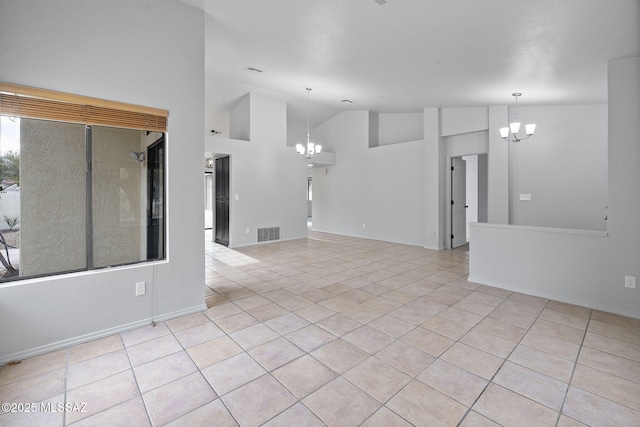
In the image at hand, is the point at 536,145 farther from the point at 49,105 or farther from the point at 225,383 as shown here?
the point at 49,105

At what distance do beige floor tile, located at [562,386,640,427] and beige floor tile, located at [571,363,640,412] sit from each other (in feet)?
0.21

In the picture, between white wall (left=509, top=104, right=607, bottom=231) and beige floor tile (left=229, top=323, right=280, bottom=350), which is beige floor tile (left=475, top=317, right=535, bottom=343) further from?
white wall (left=509, top=104, right=607, bottom=231)

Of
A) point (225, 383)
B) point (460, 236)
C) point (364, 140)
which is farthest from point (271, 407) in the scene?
point (364, 140)

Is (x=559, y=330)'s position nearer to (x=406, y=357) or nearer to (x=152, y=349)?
(x=406, y=357)

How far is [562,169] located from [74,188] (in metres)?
6.91

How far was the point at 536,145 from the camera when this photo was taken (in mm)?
5312

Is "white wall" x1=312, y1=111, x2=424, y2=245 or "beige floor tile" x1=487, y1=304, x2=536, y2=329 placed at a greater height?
"white wall" x1=312, y1=111, x2=424, y2=245

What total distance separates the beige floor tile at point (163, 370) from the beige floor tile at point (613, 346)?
3.20 meters

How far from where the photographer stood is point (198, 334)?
261cm

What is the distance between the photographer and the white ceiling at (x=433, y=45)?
8.91ft

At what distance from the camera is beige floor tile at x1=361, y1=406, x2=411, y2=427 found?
1.58 m

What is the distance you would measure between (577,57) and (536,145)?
238 centimetres

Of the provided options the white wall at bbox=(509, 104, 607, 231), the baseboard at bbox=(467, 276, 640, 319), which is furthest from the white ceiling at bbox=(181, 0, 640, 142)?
the baseboard at bbox=(467, 276, 640, 319)

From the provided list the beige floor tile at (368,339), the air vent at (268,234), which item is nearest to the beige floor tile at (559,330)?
the beige floor tile at (368,339)
